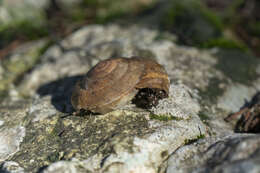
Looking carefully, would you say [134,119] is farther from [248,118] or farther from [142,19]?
[142,19]

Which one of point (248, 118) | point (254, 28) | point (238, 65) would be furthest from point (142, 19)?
point (248, 118)

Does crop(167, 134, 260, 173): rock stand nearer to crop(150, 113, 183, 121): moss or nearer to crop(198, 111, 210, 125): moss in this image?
crop(150, 113, 183, 121): moss

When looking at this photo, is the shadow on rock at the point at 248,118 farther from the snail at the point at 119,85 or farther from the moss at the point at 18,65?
the moss at the point at 18,65

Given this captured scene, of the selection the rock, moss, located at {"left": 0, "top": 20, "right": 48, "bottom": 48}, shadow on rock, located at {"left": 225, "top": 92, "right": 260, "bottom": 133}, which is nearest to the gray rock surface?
the rock

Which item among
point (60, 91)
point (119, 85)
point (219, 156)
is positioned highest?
point (119, 85)

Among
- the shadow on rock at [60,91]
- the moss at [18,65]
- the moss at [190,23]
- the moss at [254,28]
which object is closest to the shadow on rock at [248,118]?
the moss at [190,23]

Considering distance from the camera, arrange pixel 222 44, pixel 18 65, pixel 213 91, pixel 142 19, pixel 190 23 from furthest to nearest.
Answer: pixel 142 19
pixel 190 23
pixel 18 65
pixel 222 44
pixel 213 91

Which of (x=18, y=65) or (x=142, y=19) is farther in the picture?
(x=142, y=19)

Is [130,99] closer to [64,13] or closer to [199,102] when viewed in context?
[199,102]
